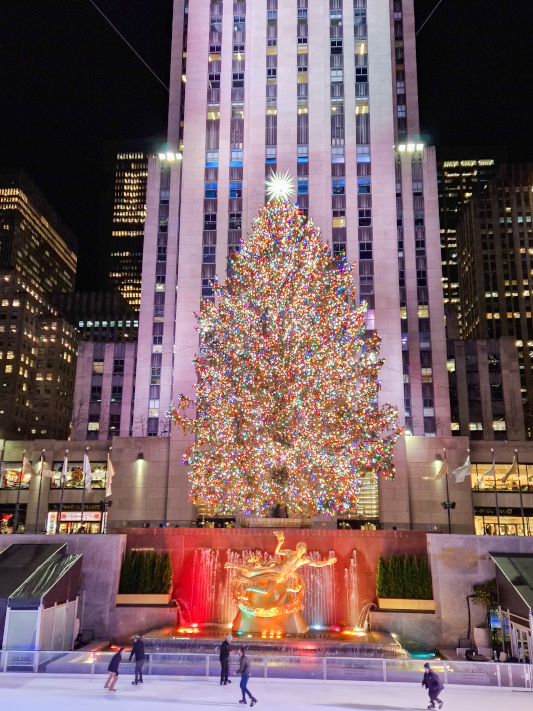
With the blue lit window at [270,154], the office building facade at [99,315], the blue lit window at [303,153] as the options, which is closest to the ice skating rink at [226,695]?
the blue lit window at [303,153]

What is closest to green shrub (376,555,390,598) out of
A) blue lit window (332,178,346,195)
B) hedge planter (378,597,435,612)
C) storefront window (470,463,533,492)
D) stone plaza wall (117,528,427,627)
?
hedge planter (378,597,435,612)

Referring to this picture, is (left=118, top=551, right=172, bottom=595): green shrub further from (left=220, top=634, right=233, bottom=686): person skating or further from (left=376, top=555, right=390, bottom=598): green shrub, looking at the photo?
(left=220, top=634, right=233, bottom=686): person skating

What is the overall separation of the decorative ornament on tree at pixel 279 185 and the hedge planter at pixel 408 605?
4086 centimetres

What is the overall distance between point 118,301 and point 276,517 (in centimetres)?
12155

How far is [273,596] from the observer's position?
25.8 meters

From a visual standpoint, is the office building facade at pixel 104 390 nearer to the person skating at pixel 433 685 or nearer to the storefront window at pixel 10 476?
the storefront window at pixel 10 476

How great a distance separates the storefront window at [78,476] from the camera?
65.7 meters

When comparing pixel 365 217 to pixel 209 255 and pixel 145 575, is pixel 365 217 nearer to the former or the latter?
pixel 209 255

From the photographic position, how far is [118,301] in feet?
491

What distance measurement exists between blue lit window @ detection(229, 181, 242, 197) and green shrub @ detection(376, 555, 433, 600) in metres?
41.4

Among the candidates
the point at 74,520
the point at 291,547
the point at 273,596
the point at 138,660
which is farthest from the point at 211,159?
the point at 138,660

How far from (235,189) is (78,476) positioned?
34661mm

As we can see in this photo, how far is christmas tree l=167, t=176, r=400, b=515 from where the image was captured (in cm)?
3484

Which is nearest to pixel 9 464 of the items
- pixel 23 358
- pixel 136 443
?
pixel 136 443
